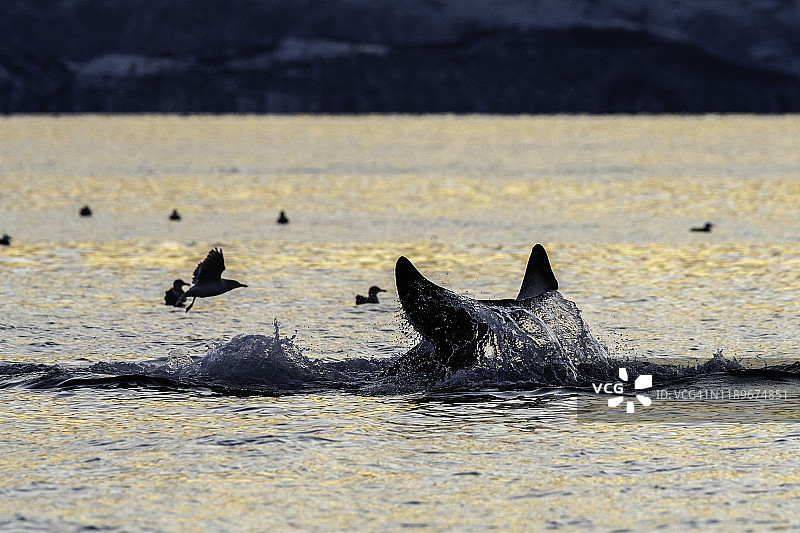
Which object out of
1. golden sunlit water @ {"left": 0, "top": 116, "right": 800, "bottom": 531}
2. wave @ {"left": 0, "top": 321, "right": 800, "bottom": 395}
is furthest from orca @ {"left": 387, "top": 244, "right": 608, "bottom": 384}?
golden sunlit water @ {"left": 0, "top": 116, "right": 800, "bottom": 531}

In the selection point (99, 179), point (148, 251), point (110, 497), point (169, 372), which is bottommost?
point (110, 497)

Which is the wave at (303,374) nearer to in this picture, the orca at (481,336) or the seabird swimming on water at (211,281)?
the orca at (481,336)

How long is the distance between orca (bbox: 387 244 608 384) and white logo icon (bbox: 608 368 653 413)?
2.49 feet

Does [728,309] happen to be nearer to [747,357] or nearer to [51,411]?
[747,357]

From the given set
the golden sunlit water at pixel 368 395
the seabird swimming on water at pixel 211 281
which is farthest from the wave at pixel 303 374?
the seabird swimming on water at pixel 211 281

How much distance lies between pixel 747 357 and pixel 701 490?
26.4ft

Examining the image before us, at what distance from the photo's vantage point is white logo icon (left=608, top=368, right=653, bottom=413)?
2100cm

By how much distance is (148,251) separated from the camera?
42.9 meters

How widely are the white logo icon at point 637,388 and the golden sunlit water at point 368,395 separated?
81 cm

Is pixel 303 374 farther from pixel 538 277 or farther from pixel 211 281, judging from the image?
pixel 211 281

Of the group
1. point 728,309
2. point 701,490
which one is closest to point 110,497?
point 701,490

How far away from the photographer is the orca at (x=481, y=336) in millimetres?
22266

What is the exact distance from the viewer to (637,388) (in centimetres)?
2212

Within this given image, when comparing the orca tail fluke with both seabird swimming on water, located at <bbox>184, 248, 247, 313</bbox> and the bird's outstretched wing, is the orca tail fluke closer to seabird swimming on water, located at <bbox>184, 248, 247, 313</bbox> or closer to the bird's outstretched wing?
seabird swimming on water, located at <bbox>184, 248, 247, 313</bbox>
